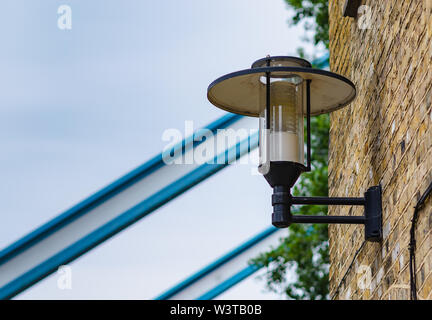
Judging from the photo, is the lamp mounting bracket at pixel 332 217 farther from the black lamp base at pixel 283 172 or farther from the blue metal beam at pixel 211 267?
the blue metal beam at pixel 211 267

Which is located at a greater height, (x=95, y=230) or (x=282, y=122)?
(x=282, y=122)

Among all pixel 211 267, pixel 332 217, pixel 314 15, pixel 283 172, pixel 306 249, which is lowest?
pixel 211 267

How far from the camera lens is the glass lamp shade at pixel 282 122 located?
2266mm

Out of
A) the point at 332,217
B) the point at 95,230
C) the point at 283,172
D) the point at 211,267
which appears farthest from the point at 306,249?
the point at 283,172

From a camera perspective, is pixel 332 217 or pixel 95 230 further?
pixel 95 230

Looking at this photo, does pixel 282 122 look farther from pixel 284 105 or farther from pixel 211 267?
pixel 211 267

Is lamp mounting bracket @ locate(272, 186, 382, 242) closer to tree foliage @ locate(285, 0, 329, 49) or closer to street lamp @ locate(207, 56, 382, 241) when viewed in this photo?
street lamp @ locate(207, 56, 382, 241)

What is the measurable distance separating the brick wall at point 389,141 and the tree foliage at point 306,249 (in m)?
3.25

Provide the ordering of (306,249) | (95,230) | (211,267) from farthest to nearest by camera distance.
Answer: (211,267)
(306,249)
(95,230)

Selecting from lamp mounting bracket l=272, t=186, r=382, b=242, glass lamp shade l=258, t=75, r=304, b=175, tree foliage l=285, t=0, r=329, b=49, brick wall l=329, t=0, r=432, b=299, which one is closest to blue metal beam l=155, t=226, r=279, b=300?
tree foliage l=285, t=0, r=329, b=49

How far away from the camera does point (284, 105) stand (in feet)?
7.48

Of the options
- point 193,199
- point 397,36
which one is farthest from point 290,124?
point 193,199

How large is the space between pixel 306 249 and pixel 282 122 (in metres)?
4.48

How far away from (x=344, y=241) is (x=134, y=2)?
3447 millimetres
